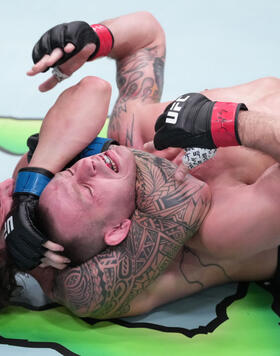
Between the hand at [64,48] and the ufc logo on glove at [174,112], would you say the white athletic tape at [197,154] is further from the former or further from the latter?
the hand at [64,48]

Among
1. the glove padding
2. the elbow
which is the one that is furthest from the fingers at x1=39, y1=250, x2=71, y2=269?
the elbow

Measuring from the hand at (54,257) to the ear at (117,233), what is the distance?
127mm

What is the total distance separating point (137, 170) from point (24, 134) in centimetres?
109

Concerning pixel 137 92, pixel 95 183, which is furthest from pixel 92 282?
pixel 137 92

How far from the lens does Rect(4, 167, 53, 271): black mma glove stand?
140 cm

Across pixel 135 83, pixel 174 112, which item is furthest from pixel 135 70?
pixel 174 112

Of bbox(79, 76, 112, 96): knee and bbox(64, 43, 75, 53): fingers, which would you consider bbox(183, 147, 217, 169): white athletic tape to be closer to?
bbox(79, 76, 112, 96): knee

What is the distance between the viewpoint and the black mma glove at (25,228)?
4.60 ft

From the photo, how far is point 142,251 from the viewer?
4.77ft

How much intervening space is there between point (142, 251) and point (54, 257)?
241 millimetres

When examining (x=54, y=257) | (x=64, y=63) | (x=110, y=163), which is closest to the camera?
(x=54, y=257)

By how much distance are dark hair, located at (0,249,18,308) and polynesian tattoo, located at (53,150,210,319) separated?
0.53ft

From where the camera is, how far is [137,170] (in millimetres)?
1522

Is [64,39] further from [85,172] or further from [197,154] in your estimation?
[197,154]
